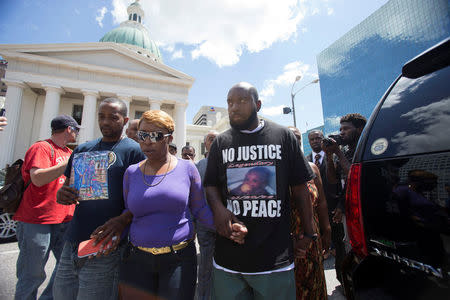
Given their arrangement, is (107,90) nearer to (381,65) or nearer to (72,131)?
(72,131)

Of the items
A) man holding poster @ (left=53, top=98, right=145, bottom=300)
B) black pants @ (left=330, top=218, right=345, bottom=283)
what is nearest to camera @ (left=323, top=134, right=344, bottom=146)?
black pants @ (left=330, top=218, right=345, bottom=283)

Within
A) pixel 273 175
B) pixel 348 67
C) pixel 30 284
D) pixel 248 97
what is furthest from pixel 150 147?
pixel 348 67

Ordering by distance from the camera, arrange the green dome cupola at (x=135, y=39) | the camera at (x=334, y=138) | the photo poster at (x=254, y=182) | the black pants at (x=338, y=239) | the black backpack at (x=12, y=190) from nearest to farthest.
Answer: the photo poster at (x=254, y=182), the black backpack at (x=12, y=190), the camera at (x=334, y=138), the black pants at (x=338, y=239), the green dome cupola at (x=135, y=39)

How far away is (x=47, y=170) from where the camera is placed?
210 cm

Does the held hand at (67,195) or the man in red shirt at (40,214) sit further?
the man in red shirt at (40,214)

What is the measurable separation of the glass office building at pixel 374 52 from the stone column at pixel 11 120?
1877 inches

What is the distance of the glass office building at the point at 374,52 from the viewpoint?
87.0ft

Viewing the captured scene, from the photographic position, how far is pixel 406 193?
878 millimetres

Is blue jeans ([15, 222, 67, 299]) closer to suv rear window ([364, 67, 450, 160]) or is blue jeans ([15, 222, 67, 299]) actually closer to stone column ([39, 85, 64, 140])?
suv rear window ([364, 67, 450, 160])

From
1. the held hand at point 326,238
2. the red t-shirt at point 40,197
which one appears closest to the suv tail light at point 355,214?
the held hand at point 326,238

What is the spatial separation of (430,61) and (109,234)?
→ 7.35 feet

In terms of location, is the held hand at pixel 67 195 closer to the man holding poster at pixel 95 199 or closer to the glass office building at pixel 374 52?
the man holding poster at pixel 95 199

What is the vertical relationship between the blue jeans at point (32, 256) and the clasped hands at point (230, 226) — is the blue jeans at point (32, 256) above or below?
below

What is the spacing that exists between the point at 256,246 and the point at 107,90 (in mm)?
28746
